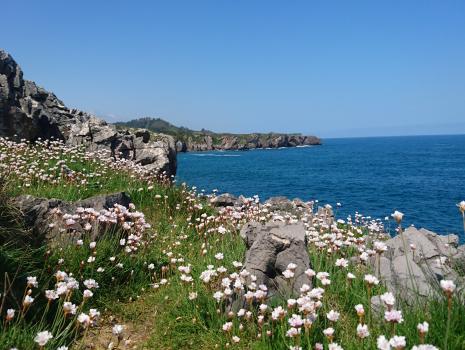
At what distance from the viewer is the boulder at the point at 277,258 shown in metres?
6.26

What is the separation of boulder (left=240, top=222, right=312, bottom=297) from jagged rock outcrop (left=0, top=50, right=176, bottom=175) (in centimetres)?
1480

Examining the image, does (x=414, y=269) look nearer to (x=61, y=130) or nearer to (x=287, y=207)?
(x=287, y=207)

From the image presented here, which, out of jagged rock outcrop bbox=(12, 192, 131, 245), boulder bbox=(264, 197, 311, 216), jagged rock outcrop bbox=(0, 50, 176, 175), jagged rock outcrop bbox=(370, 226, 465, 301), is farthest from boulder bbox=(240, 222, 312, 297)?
jagged rock outcrop bbox=(0, 50, 176, 175)

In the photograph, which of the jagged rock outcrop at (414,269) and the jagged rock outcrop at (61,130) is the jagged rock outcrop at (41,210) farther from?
the jagged rock outcrop at (61,130)

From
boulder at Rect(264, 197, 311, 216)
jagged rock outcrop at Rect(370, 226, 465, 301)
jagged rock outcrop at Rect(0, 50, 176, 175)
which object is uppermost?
jagged rock outcrop at Rect(0, 50, 176, 175)

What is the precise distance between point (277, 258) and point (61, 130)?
27609mm

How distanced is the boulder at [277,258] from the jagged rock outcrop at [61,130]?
1480cm

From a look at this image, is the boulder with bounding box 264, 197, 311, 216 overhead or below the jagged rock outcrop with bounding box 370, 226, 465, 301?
below

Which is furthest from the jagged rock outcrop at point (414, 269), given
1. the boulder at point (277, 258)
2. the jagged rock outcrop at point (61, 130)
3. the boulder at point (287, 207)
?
the jagged rock outcrop at point (61, 130)

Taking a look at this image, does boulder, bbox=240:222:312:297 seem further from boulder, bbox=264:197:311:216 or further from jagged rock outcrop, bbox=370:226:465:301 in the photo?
boulder, bbox=264:197:311:216

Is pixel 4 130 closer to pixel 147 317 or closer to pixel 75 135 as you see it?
Answer: pixel 75 135

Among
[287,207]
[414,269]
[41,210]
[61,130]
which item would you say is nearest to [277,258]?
[414,269]

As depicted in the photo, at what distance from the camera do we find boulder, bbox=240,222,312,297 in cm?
626

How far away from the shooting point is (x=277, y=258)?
21.4ft
